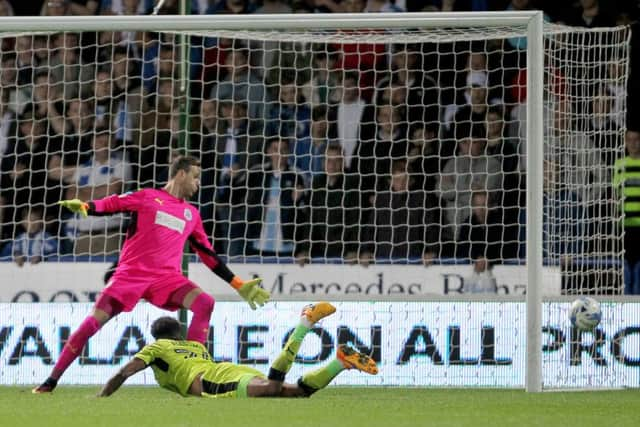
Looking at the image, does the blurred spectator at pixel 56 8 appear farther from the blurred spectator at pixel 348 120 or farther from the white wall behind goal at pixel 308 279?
the white wall behind goal at pixel 308 279

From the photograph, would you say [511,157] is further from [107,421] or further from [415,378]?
[107,421]

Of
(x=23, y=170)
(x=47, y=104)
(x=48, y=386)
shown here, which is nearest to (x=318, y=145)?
(x=47, y=104)

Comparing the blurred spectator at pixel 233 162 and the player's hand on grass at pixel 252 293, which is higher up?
the blurred spectator at pixel 233 162

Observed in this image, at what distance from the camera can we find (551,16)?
15.9 meters

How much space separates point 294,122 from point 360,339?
2.78m

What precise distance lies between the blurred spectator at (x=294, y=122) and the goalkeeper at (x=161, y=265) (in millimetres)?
2721

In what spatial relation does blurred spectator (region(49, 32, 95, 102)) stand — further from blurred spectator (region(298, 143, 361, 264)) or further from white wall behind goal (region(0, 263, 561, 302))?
blurred spectator (region(298, 143, 361, 264))

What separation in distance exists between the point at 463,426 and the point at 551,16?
29.1 ft

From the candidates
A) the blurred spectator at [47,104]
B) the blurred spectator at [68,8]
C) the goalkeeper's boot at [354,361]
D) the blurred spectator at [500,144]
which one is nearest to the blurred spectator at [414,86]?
the blurred spectator at [500,144]

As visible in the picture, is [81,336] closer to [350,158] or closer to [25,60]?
[350,158]

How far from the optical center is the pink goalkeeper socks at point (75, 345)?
10.7 metres

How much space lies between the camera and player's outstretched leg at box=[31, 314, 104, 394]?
10.7 meters

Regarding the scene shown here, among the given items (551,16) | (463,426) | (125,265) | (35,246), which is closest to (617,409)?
(463,426)

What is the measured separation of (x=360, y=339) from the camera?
12180 millimetres
